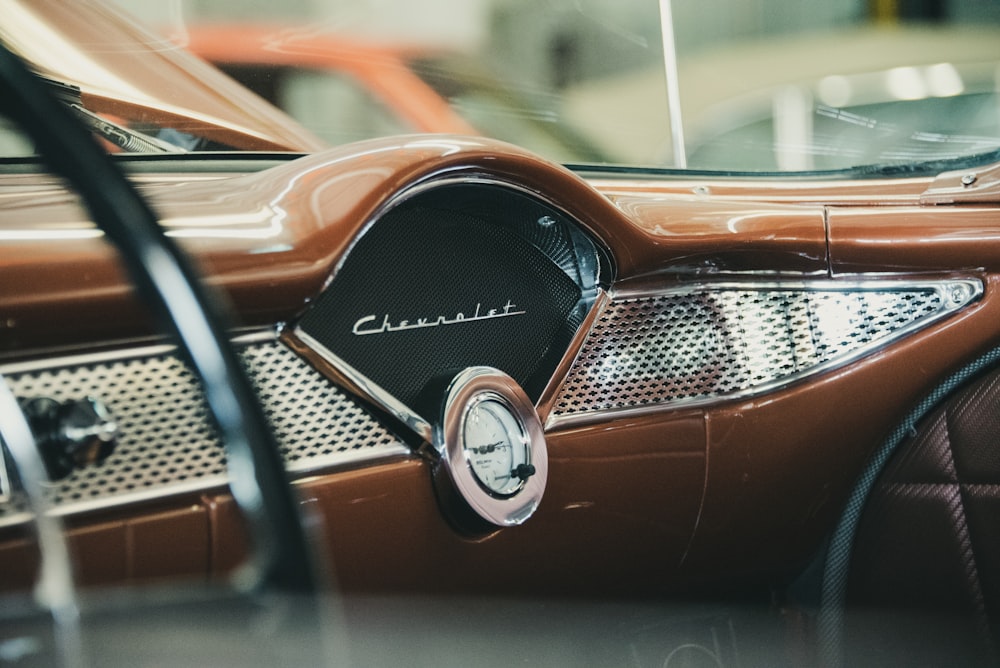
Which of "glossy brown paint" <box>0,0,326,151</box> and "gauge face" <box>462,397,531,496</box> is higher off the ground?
"glossy brown paint" <box>0,0,326,151</box>

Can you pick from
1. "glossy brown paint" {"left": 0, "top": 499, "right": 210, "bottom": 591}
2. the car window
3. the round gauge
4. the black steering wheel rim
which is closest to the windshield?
the car window

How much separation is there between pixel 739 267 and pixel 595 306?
7.9 inches

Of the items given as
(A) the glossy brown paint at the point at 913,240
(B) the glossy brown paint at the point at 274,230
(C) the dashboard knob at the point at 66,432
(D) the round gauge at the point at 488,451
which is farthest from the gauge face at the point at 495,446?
(A) the glossy brown paint at the point at 913,240

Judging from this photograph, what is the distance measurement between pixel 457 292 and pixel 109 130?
19.5 inches

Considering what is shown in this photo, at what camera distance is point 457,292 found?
1.14 metres

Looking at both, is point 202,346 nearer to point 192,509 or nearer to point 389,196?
point 192,509

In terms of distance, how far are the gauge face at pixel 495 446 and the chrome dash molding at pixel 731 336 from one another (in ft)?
0.23

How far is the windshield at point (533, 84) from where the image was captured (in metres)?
1.63

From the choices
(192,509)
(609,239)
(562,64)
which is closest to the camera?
(192,509)

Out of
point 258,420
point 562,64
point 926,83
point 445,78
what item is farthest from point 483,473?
point 926,83

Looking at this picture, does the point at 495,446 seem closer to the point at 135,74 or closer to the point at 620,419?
the point at 620,419

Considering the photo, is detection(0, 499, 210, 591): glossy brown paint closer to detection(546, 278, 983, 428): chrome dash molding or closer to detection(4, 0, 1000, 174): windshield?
detection(546, 278, 983, 428): chrome dash molding

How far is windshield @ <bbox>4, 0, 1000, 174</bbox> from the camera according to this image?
163cm

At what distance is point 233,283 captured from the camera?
86 centimetres
